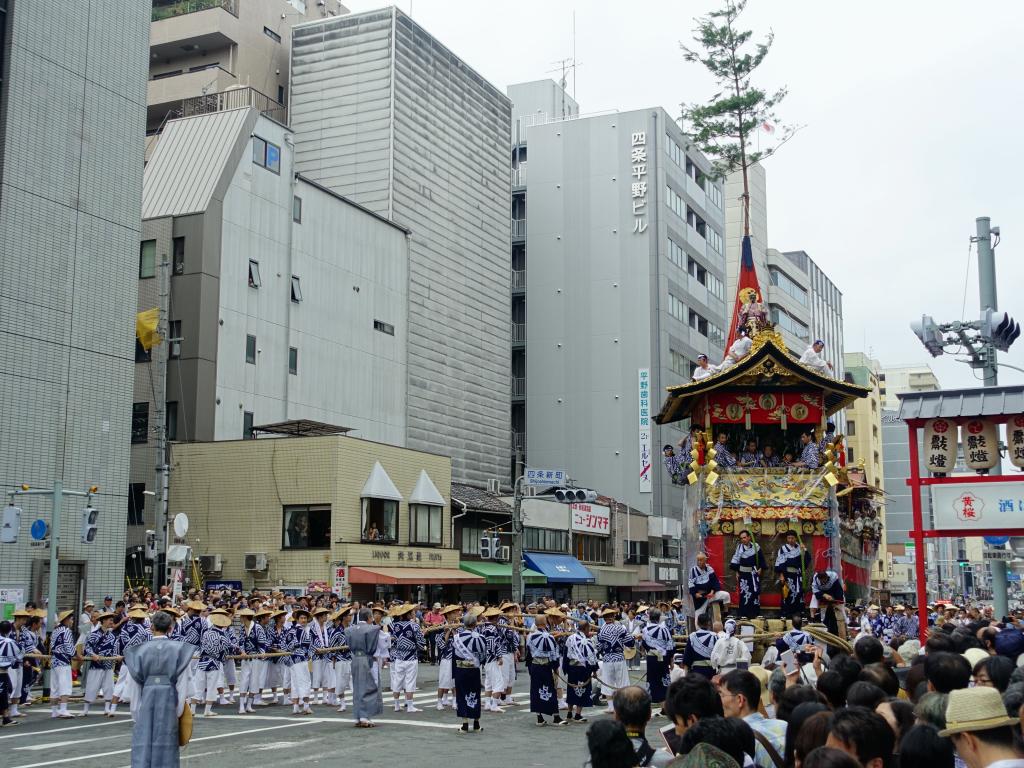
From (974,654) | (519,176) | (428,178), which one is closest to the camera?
(974,654)

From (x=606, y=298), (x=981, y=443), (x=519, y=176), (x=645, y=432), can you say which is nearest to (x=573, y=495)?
(x=981, y=443)

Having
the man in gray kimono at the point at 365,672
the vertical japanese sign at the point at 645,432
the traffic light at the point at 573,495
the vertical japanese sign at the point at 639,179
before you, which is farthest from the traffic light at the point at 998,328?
the vertical japanese sign at the point at 639,179

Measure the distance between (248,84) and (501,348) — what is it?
18.2m

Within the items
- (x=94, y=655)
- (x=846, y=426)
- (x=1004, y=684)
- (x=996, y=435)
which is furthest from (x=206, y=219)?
(x=846, y=426)

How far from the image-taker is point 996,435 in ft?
50.0

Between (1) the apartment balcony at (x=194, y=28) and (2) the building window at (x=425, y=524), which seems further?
(1) the apartment balcony at (x=194, y=28)

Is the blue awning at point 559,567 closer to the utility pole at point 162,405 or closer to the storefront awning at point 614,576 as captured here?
the storefront awning at point 614,576

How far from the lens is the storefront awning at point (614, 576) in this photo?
5400 cm

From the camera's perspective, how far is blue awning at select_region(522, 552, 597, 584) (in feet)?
153

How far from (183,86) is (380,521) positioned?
2520 centimetres

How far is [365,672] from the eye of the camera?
59.2 feet

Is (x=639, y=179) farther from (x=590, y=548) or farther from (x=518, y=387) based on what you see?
(x=590, y=548)

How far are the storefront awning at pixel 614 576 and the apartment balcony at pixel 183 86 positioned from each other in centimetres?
2845

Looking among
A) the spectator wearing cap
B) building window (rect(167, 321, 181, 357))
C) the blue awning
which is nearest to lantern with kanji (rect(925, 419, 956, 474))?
the spectator wearing cap
